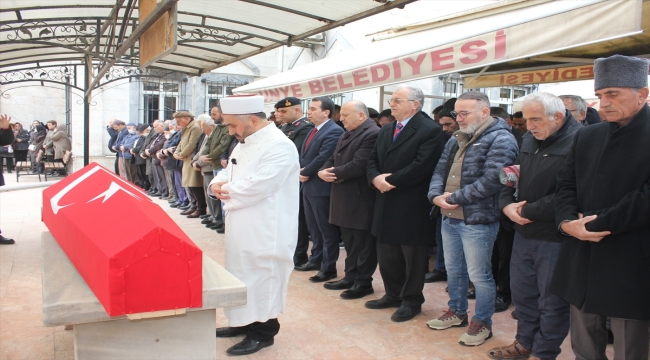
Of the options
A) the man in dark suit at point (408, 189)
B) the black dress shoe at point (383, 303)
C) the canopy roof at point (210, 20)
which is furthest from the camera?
the canopy roof at point (210, 20)

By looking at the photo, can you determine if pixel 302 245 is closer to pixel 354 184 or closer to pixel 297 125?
pixel 297 125

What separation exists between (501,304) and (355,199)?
5.30ft

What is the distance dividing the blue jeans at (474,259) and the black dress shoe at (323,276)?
67.6 inches

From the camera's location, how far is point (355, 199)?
5184mm

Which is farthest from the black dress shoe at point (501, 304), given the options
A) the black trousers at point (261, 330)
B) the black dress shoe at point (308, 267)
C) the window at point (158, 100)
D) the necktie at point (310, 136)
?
the window at point (158, 100)

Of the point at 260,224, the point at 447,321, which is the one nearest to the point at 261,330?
the point at 260,224

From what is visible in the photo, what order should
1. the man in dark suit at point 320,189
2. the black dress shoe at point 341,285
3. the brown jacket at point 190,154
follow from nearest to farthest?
the black dress shoe at point 341,285 → the man in dark suit at point 320,189 → the brown jacket at point 190,154

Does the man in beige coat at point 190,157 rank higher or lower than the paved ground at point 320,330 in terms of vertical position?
higher

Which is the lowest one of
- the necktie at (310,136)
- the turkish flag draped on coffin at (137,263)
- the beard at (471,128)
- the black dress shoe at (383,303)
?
the black dress shoe at (383,303)

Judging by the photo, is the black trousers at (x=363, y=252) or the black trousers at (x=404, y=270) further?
the black trousers at (x=363, y=252)

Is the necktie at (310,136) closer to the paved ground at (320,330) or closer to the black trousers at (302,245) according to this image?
the black trousers at (302,245)

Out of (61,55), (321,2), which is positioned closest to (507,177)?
(321,2)

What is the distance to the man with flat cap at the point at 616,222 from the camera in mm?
2596

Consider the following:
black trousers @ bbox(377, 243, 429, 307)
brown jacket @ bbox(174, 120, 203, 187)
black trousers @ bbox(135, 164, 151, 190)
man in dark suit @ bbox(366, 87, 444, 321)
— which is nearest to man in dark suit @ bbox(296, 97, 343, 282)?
black trousers @ bbox(377, 243, 429, 307)
